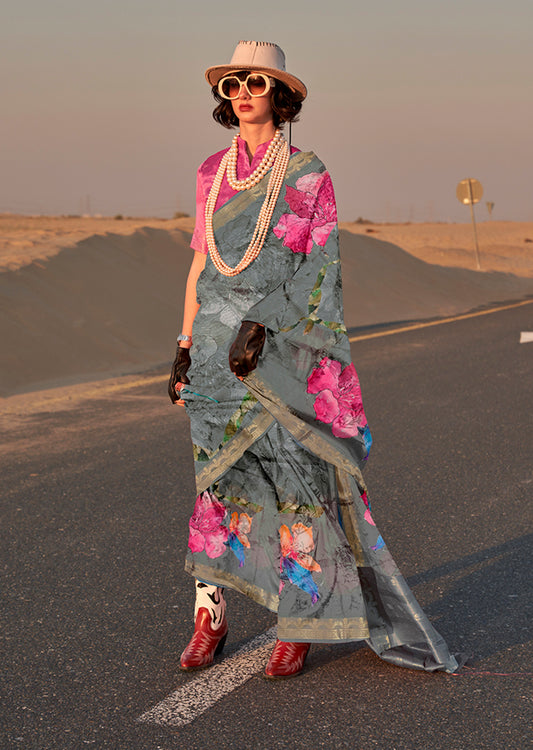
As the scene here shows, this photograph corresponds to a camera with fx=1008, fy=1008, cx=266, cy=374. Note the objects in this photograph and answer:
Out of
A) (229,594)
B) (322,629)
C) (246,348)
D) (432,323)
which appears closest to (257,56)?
(246,348)

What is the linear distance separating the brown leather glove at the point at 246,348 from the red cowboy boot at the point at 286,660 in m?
0.93

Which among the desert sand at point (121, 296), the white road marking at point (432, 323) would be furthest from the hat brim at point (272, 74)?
the white road marking at point (432, 323)

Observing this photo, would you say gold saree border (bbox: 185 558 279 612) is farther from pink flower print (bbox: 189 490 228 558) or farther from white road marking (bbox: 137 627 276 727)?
white road marking (bbox: 137 627 276 727)

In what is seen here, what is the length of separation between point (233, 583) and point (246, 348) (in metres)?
0.84

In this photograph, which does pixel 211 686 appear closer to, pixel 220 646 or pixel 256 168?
pixel 220 646

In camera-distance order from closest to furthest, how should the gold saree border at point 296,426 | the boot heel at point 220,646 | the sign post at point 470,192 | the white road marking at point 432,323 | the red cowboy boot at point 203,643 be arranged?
the gold saree border at point 296,426 < the red cowboy boot at point 203,643 < the boot heel at point 220,646 < the white road marking at point 432,323 < the sign post at point 470,192

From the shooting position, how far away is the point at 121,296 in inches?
559

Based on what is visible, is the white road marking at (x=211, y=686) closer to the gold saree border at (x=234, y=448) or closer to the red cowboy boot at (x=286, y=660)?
the red cowboy boot at (x=286, y=660)

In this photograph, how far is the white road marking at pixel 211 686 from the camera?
3.09 m

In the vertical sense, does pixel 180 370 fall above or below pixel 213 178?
below

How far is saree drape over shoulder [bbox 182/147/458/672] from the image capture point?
321 centimetres

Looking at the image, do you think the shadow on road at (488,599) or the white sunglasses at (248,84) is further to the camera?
the shadow on road at (488,599)

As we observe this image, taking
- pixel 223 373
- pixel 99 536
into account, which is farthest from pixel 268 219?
pixel 99 536

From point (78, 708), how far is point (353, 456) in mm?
1178
